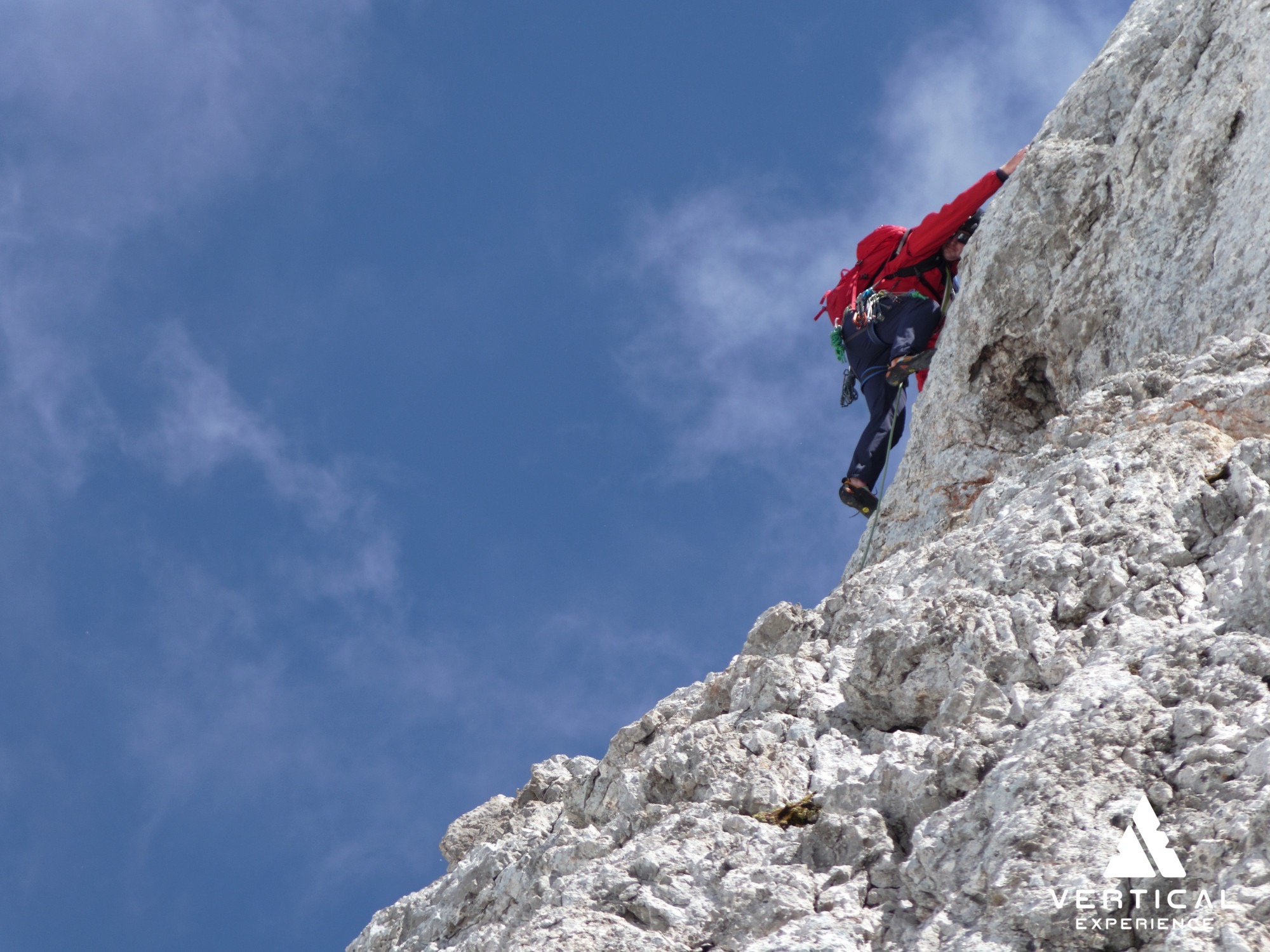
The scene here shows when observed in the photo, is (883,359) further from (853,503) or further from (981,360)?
(981,360)

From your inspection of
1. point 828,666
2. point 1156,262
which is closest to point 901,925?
point 828,666

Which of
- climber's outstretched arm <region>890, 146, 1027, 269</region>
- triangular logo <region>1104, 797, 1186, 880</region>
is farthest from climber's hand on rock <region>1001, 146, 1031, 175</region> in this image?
triangular logo <region>1104, 797, 1186, 880</region>

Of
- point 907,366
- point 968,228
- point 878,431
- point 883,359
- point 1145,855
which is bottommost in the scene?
point 1145,855

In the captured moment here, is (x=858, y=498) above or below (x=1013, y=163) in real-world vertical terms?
below

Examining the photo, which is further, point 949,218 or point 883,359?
point 883,359

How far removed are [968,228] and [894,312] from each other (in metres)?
1.26

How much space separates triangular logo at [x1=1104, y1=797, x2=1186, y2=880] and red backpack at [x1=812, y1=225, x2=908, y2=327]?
1046 centimetres

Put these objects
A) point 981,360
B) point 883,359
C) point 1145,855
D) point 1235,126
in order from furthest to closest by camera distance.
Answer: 1. point 883,359
2. point 981,360
3. point 1235,126
4. point 1145,855

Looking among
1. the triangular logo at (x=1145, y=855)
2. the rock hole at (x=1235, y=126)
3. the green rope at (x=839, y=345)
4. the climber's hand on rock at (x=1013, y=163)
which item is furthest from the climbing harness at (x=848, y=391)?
the triangular logo at (x=1145, y=855)

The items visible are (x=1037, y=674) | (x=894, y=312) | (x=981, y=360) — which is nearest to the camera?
(x=1037, y=674)

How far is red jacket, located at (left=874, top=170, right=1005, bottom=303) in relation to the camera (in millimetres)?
13047

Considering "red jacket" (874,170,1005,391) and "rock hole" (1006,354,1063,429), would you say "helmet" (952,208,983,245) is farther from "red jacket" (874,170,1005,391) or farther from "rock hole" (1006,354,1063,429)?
"rock hole" (1006,354,1063,429)

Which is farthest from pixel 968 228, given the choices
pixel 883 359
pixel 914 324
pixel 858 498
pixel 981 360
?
pixel 858 498

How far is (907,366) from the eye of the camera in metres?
13.6
